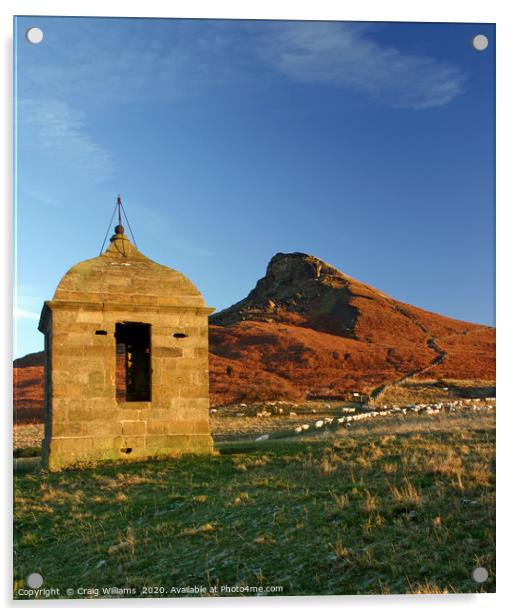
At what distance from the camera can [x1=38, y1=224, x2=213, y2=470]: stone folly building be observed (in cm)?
1302

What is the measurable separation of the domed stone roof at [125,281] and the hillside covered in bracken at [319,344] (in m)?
14.2

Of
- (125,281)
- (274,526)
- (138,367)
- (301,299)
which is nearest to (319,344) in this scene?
(301,299)

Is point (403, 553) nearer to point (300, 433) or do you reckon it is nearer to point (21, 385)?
point (300, 433)

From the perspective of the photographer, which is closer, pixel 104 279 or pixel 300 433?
pixel 104 279

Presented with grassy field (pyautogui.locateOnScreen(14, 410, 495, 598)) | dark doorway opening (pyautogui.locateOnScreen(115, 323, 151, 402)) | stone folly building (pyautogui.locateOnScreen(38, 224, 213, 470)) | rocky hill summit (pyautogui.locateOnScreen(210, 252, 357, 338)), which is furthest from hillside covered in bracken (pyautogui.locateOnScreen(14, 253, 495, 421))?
grassy field (pyautogui.locateOnScreen(14, 410, 495, 598))

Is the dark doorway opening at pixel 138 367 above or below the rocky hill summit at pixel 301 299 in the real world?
below

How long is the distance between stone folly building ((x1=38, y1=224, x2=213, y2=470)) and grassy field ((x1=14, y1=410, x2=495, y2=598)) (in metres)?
1.28

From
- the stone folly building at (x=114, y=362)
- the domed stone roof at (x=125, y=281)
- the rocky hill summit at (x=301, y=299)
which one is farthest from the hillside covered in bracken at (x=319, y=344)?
the stone folly building at (x=114, y=362)

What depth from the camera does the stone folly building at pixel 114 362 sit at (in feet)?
42.7

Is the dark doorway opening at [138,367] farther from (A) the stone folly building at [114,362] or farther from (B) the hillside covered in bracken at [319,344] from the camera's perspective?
(B) the hillside covered in bracken at [319,344]

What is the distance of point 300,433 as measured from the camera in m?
19.5

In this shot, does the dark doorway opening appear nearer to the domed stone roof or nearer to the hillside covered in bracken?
the domed stone roof
